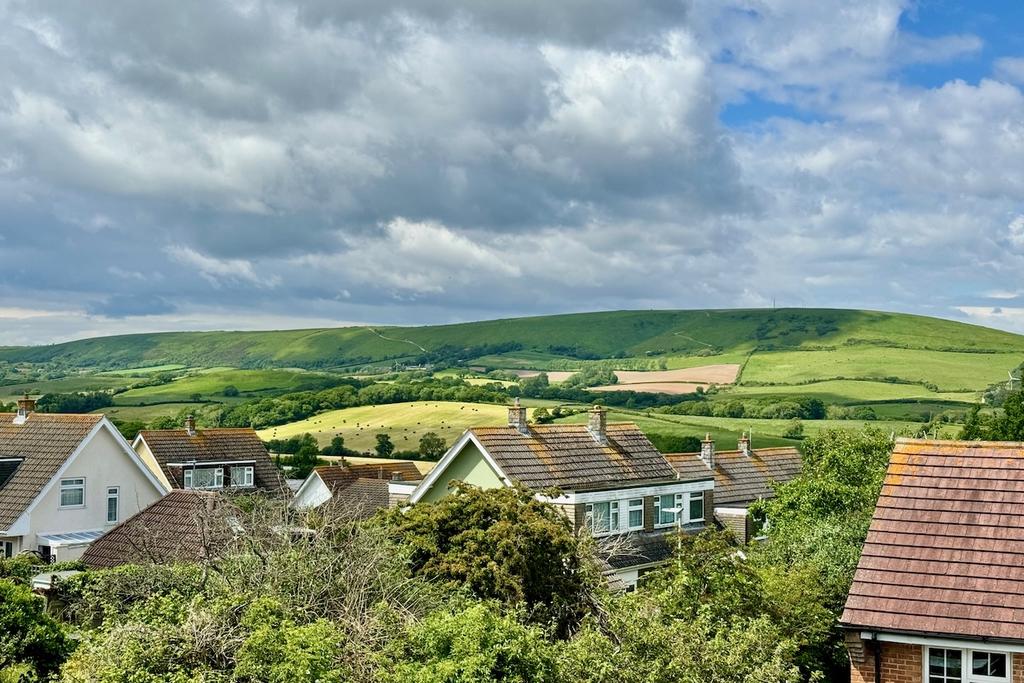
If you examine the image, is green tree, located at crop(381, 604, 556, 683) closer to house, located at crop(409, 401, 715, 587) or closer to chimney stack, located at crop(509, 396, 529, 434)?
house, located at crop(409, 401, 715, 587)

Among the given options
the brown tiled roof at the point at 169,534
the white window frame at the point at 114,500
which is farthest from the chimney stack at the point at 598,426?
the white window frame at the point at 114,500

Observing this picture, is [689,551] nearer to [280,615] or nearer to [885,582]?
[885,582]

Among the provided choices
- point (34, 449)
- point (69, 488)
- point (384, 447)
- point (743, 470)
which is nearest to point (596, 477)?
point (743, 470)

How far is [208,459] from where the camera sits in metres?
58.2

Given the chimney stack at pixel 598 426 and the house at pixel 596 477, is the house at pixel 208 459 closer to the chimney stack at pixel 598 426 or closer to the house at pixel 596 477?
the house at pixel 596 477

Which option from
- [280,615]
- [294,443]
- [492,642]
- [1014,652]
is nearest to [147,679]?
[280,615]

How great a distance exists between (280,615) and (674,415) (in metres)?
119

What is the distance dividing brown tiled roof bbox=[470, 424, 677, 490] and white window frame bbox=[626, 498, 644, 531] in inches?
30.8

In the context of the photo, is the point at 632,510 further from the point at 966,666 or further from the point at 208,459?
the point at 208,459

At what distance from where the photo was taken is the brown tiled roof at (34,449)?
42.8 metres

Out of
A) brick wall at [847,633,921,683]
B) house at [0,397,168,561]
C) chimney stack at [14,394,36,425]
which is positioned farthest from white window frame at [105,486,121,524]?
brick wall at [847,633,921,683]

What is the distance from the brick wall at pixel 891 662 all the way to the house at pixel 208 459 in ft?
135

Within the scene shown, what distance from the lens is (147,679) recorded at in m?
A: 16.4

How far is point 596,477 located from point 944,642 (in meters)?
22.2
